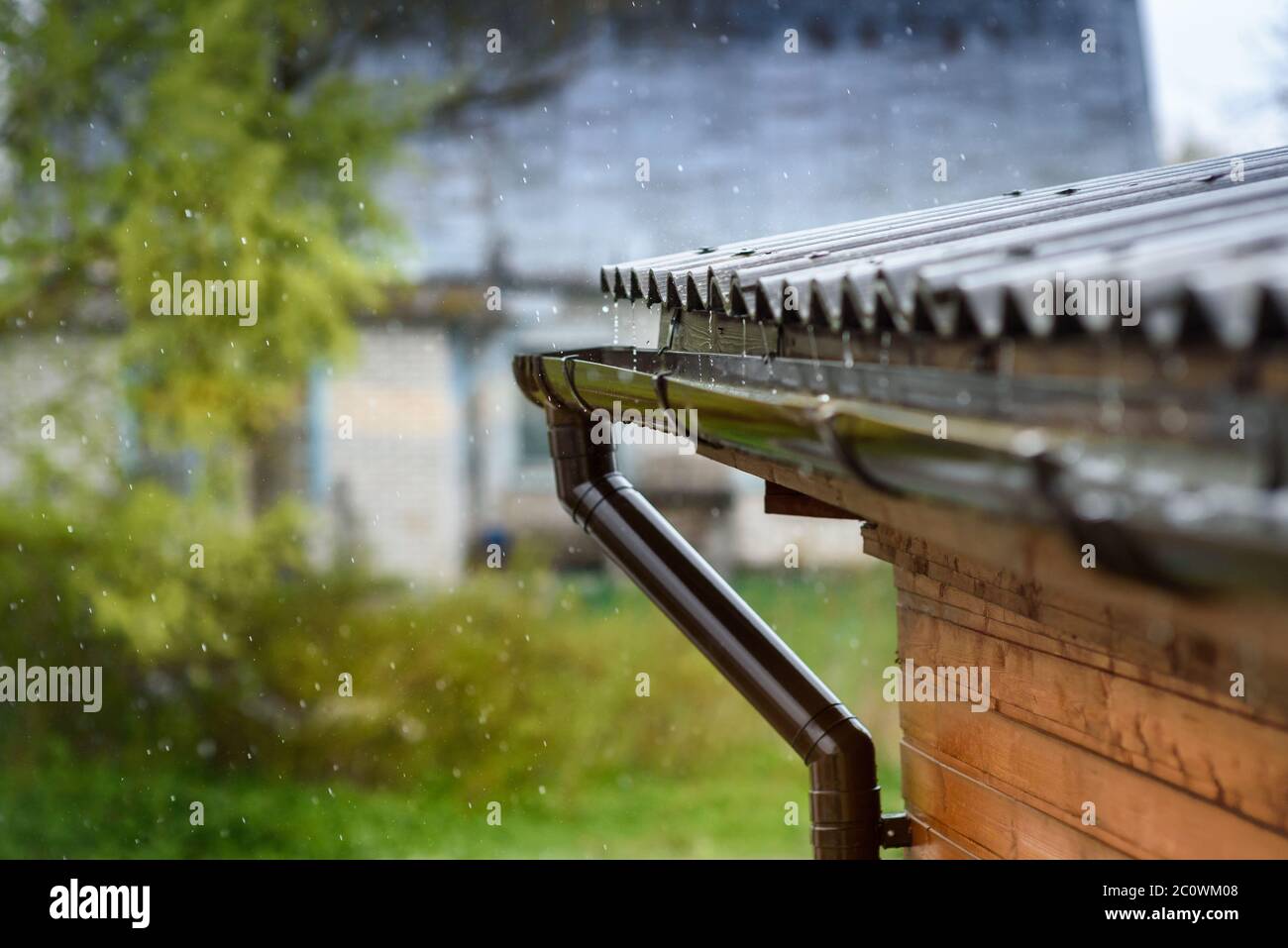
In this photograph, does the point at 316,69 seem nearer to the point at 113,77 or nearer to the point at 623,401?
→ the point at 113,77

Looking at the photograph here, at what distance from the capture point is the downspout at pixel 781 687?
2150mm

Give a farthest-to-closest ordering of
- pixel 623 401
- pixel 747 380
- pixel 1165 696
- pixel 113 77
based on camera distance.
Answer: pixel 113 77, pixel 623 401, pixel 747 380, pixel 1165 696

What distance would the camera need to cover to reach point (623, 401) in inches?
80.0

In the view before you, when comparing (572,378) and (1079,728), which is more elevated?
(572,378)

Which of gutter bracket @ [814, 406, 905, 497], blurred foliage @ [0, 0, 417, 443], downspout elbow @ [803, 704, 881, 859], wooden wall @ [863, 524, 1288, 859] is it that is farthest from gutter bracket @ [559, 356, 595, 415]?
blurred foliage @ [0, 0, 417, 443]

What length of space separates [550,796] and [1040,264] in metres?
5.54

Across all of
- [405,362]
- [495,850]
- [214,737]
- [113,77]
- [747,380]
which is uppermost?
[113,77]

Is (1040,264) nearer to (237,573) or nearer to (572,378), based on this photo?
(572,378)

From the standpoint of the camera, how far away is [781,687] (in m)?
2.18

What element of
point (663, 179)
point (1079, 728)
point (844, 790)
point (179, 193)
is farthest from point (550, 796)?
point (1079, 728)

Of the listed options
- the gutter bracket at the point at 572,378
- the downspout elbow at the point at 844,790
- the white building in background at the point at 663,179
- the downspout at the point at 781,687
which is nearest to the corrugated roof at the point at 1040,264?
the gutter bracket at the point at 572,378

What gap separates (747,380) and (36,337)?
5461 mm

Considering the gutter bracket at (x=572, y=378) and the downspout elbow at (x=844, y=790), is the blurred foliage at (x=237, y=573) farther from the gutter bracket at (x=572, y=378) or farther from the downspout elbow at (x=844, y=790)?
the downspout elbow at (x=844, y=790)

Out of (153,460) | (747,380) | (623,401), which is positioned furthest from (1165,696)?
(153,460)
